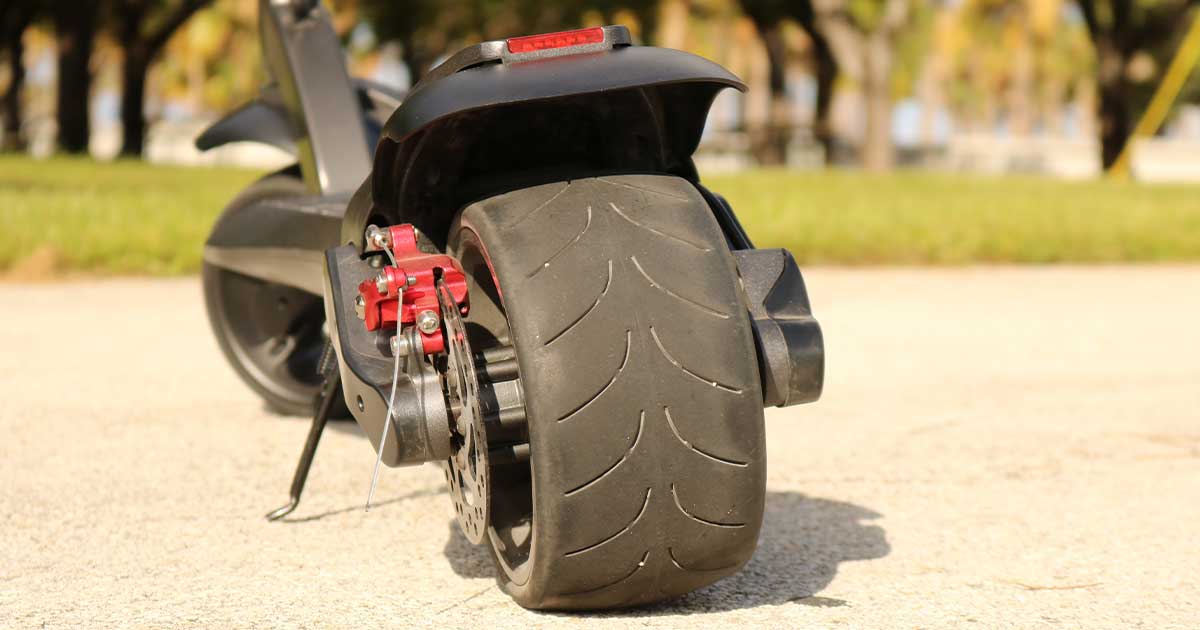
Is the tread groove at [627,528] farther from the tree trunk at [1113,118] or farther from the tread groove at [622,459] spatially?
the tree trunk at [1113,118]

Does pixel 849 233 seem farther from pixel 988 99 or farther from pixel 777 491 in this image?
pixel 988 99

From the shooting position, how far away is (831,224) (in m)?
9.95

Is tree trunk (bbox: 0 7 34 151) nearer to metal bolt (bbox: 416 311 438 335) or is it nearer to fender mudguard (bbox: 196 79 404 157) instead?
fender mudguard (bbox: 196 79 404 157)

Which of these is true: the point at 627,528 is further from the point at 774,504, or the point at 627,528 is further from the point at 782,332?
the point at 774,504

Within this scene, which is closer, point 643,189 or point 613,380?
point 613,380

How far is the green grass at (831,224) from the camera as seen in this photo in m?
8.54

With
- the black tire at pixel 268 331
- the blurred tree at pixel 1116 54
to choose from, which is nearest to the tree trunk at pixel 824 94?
the blurred tree at pixel 1116 54

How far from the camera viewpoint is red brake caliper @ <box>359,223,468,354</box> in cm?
248

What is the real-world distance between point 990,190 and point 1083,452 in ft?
33.7

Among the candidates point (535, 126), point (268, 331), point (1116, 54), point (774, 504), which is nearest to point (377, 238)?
point (535, 126)

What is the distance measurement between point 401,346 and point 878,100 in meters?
19.6

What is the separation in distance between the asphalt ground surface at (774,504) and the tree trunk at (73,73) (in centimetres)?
1716

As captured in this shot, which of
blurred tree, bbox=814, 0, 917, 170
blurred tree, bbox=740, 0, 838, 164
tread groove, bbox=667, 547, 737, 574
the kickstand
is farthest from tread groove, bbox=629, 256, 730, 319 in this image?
blurred tree, bbox=740, 0, 838, 164

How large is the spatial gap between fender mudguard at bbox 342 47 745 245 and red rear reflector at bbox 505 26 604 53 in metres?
0.03
